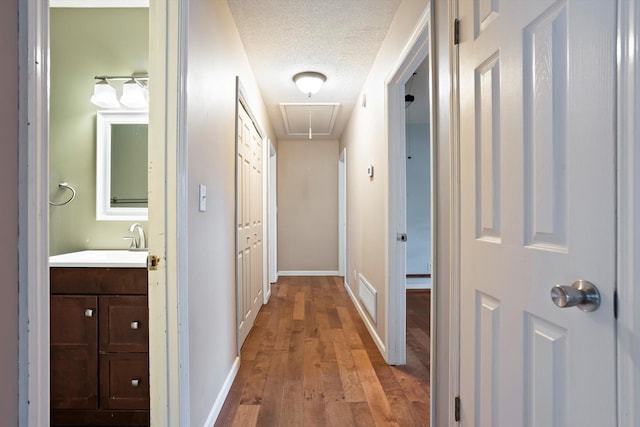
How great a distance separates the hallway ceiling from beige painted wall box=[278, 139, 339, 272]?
204cm

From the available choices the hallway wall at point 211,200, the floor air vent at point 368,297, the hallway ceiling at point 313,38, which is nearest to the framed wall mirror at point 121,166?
the hallway wall at point 211,200

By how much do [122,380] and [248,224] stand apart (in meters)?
1.65

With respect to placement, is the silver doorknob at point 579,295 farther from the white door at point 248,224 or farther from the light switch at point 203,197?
the white door at point 248,224

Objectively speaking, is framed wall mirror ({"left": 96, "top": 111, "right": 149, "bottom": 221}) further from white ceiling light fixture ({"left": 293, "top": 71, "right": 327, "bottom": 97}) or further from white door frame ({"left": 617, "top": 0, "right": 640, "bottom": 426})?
white door frame ({"left": 617, "top": 0, "right": 640, "bottom": 426})

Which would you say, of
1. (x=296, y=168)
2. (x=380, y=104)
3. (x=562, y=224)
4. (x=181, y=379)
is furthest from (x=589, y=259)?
(x=296, y=168)

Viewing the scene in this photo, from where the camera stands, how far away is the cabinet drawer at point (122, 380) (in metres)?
1.50

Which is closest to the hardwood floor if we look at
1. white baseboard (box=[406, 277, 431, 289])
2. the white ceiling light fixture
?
white baseboard (box=[406, 277, 431, 289])

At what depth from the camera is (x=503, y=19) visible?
0.98 meters

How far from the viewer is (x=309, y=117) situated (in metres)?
4.31

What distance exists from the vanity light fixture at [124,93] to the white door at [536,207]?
75.6 inches

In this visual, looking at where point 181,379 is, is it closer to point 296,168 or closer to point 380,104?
point 380,104

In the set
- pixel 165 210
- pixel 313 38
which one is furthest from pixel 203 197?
pixel 313 38

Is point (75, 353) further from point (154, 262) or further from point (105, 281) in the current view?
point (154, 262)

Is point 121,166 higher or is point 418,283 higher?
point 121,166
